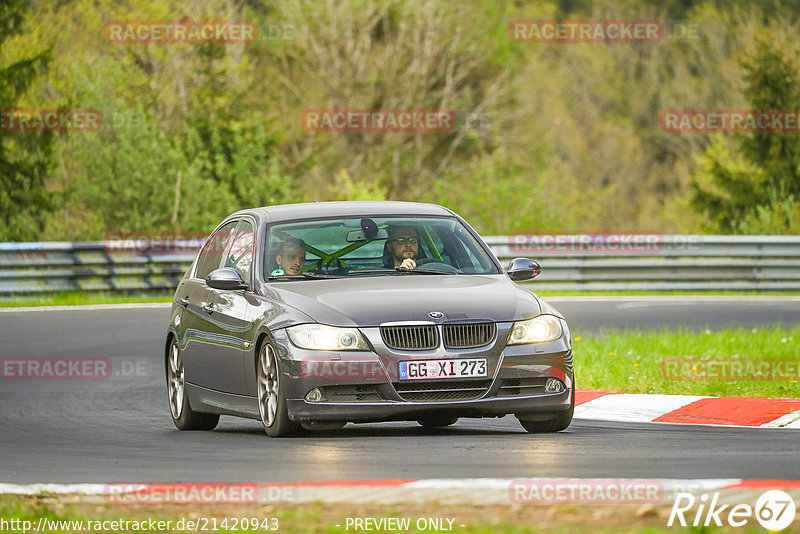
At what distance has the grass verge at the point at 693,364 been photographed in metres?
13.3

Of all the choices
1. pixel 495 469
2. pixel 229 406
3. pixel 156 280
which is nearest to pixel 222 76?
pixel 156 280

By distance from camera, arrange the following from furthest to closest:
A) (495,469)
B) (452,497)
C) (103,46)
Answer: (103,46)
(495,469)
(452,497)

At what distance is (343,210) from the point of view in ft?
37.3

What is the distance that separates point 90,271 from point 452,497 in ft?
64.6

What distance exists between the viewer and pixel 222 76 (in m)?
41.4

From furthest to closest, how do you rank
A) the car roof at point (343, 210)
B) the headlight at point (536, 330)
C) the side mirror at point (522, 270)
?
the car roof at point (343, 210), the side mirror at point (522, 270), the headlight at point (536, 330)

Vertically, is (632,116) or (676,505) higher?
(676,505)

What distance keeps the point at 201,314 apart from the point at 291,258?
1.06m

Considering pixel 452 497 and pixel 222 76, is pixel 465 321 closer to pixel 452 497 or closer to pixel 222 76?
pixel 452 497

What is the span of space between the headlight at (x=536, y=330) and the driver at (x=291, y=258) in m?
1.63

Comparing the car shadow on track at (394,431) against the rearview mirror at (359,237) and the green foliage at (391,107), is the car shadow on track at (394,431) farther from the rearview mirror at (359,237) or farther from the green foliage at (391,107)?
the green foliage at (391,107)

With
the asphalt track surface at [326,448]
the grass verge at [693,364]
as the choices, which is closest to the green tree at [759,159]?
the grass verge at [693,364]

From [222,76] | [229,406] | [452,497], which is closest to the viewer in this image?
[452,497]

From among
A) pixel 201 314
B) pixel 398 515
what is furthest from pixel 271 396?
pixel 398 515
